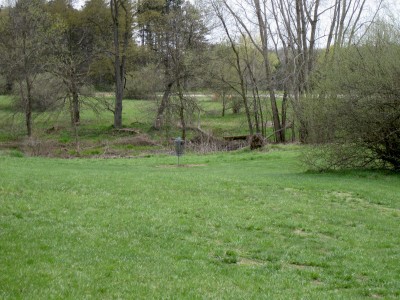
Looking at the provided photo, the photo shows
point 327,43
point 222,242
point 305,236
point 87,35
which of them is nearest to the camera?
point 222,242

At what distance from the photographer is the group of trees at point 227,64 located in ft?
73.9

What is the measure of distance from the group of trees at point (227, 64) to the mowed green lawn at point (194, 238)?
167 inches

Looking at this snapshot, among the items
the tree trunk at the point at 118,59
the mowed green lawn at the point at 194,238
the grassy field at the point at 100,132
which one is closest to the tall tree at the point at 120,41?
the tree trunk at the point at 118,59

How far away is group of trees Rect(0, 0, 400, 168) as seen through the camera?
22516 millimetres

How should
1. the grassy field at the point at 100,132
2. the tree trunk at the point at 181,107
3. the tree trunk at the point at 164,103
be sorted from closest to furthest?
the grassy field at the point at 100,132
the tree trunk at the point at 181,107
the tree trunk at the point at 164,103

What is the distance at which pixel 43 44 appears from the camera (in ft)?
139

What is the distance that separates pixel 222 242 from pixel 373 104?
545 inches

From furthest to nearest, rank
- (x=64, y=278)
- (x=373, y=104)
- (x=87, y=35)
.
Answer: (x=87, y=35)
(x=373, y=104)
(x=64, y=278)

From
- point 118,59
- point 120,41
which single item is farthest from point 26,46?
point 120,41

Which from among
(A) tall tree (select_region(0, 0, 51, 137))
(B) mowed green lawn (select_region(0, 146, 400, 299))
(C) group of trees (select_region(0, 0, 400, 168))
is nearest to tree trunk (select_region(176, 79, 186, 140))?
(C) group of trees (select_region(0, 0, 400, 168))

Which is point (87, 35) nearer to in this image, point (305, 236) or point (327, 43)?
point (327, 43)

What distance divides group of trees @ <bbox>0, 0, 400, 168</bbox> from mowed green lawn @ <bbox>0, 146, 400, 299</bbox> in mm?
4241

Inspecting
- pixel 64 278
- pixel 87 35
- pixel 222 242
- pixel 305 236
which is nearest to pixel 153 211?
pixel 222 242

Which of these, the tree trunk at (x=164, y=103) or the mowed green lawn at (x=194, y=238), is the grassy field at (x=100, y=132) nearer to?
the tree trunk at (x=164, y=103)
